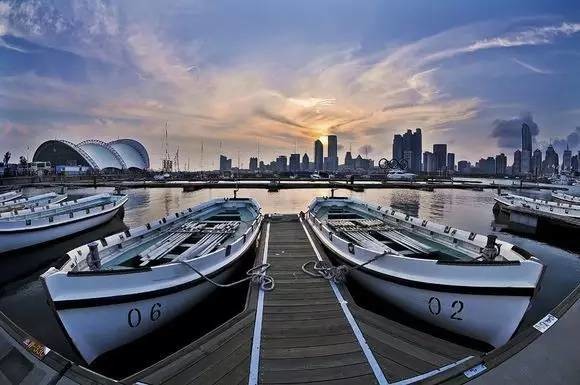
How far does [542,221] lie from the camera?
2586cm

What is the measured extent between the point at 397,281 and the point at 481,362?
3.13 m

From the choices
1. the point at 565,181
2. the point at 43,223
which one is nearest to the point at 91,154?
the point at 43,223

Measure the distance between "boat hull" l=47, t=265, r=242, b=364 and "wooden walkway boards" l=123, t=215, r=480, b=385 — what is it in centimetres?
186

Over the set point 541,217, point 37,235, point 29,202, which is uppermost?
point 29,202

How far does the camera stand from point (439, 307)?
23.3 feet

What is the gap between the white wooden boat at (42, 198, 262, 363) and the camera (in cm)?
593

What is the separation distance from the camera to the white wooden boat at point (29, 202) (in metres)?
21.4

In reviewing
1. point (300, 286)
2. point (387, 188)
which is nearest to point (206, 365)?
point (300, 286)

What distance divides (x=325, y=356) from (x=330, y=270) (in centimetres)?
368

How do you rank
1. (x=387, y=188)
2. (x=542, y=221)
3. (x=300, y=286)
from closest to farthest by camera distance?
(x=300, y=286) → (x=542, y=221) → (x=387, y=188)

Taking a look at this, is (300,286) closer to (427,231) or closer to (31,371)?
(31,371)

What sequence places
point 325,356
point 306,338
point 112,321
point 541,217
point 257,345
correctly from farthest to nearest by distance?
point 541,217 < point 112,321 < point 306,338 < point 257,345 < point 325,356

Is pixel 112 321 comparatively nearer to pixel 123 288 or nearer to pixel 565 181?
pixel 123 288

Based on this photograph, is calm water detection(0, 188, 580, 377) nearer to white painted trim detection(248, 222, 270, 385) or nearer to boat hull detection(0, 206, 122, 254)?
boat hull detection(0, 206, 122, 254)
